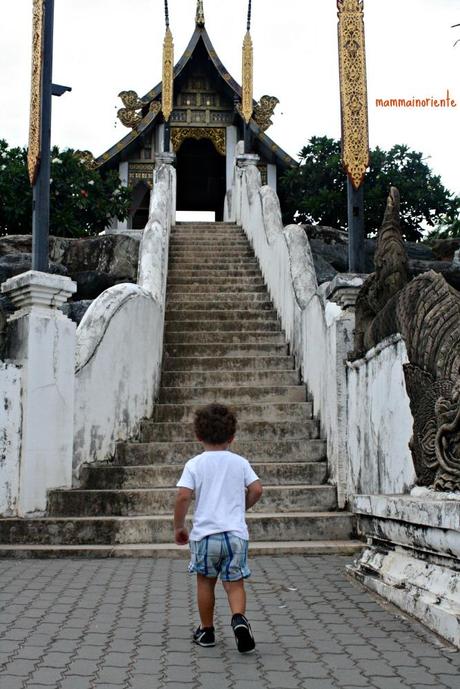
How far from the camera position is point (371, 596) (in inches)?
203

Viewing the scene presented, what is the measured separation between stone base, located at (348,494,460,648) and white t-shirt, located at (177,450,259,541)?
937 millimetres

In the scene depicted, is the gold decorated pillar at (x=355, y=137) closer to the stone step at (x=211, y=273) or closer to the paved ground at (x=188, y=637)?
the paved ground at (x=188, y=637)

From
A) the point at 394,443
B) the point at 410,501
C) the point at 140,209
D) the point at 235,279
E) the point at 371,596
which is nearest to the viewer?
the point at 410,501

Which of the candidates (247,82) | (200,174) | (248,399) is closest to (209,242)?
(248,399)

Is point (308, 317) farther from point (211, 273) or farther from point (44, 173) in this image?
point (211, 273)

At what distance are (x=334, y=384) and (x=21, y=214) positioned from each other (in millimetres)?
13326

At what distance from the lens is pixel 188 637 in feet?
14.0

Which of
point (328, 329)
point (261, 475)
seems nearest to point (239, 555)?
point (261, 475)

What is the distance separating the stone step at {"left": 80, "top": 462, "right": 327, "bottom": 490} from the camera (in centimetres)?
760

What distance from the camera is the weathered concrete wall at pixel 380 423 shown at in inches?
227

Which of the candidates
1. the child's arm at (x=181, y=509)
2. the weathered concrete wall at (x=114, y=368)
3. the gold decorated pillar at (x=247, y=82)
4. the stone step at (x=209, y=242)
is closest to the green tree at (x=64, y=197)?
the gold decorated pillar at (x=247, y=82)

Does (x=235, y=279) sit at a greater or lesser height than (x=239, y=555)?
greater

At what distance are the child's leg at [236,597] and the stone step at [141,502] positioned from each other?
324cm

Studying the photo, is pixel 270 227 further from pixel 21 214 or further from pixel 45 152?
pixel 21 214
